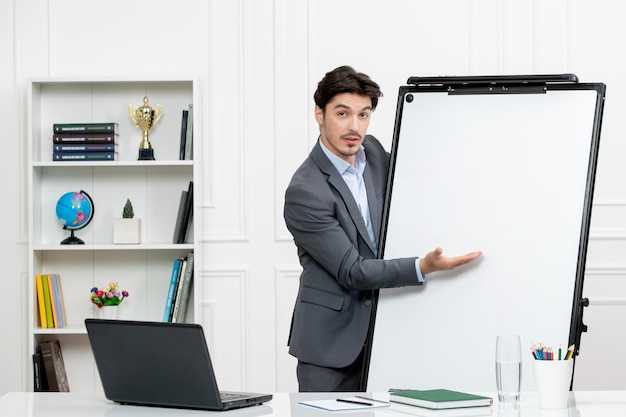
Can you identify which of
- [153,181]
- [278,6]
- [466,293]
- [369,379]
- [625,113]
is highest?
[278,6]

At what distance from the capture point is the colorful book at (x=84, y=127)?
451 centimetres

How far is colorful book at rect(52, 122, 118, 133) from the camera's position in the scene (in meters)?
4.51

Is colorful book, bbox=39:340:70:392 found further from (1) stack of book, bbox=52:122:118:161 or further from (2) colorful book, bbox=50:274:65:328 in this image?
(1) stack of book, bbox=52:122:118:161

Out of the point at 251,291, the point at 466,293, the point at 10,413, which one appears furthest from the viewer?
the point at 251,291

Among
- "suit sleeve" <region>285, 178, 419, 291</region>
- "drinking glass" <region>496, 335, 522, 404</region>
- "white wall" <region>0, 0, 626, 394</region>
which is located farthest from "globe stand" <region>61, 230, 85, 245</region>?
"drinking glass" <region>496, 335, 522, 404</region>

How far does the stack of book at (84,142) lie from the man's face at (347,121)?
6.29 feet

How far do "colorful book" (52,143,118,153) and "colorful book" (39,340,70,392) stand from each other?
38.9 inches

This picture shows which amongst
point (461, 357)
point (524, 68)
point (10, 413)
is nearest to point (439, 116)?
point (461, 357)

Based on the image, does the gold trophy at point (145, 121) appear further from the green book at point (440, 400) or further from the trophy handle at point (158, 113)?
the green book at point (440, 400)

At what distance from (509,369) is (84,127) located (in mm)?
3167

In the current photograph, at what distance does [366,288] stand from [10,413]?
1.19 meters

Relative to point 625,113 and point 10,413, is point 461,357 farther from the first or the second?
point 625,113

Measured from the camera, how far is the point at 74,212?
14.8 feet

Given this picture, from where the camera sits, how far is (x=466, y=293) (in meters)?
2.71
